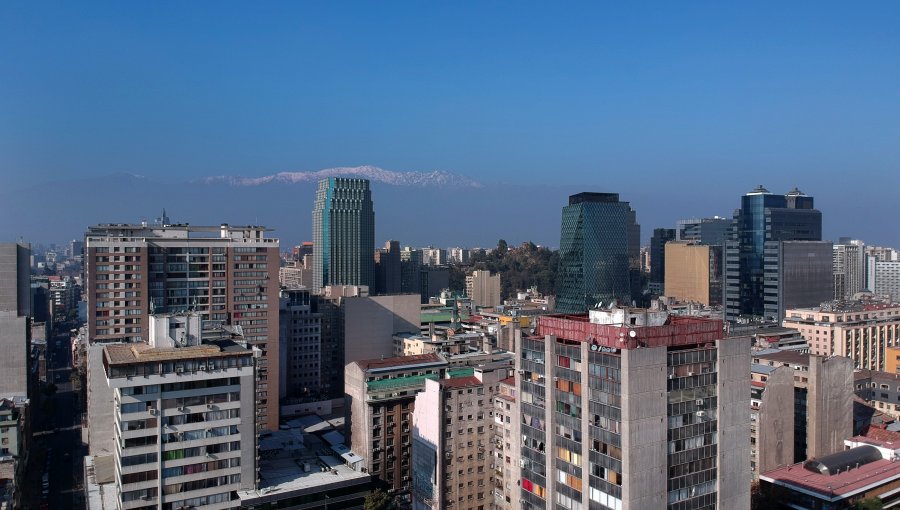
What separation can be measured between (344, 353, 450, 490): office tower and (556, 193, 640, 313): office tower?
44.4 meters

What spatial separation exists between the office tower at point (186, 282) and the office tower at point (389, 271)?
5621 centimetres

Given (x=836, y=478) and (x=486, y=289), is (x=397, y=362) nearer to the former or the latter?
(x=836, y=478)

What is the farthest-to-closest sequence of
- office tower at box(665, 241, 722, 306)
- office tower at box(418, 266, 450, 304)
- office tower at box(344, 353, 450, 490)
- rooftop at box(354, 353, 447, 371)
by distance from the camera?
office tower at box(418, 266, 450, 304) → office tower at box(665, 241, 722, 306) → rooftop at box(354, 353, 447, 371) → office tower at box(344, 353, 450, 490)

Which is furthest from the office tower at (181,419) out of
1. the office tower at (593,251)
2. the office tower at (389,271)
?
the office tower at (389,271)

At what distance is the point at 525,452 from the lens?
21.0 meters

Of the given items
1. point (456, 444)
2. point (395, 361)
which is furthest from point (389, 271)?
point (456, 444)

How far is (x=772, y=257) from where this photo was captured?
239 feet

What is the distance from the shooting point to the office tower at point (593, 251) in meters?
76.5

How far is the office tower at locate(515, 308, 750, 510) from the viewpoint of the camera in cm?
1758

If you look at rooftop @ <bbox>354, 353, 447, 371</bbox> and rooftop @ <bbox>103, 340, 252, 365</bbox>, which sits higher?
rooftop @ <bbox>103, 340, 252, 365</bbox>

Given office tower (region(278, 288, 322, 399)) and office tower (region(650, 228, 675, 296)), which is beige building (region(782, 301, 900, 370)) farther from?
office tower (region(650, 228, 675, 296))

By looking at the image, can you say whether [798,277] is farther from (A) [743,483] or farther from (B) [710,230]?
(A) [743,483]

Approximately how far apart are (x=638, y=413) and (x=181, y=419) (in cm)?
1592

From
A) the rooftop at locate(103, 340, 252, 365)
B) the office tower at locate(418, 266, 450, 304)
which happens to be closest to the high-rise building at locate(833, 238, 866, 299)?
the office tower at locate(418, 266, 450, 304)
